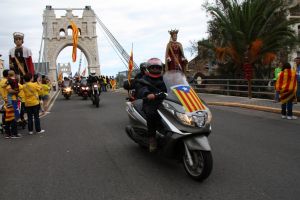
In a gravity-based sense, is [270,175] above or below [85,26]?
below

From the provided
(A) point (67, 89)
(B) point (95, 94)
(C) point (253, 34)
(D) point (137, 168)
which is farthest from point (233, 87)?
(D) point (137, 168)

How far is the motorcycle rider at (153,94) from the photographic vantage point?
495 centimetres

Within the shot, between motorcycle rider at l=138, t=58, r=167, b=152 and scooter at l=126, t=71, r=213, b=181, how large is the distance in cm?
8

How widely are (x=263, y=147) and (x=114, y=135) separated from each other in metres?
3.25

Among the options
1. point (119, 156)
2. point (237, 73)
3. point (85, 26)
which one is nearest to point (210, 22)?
point (237, 73)

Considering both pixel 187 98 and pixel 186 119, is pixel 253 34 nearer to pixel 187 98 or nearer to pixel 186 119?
pixel 187 98

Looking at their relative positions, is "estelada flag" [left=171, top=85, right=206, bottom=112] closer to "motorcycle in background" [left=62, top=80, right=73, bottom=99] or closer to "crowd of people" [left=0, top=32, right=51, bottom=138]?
"crowd of people" [left=0, top=32, right=51, bottom=138]

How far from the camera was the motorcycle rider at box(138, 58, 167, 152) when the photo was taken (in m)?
4.95

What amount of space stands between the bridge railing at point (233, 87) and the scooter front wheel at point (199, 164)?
10.8 m

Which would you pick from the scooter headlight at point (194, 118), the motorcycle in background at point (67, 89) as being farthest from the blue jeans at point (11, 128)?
the motorcycle in background at point (67, 89)

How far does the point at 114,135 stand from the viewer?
788 cm

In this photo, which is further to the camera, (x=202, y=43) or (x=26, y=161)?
(x=202, y=43)

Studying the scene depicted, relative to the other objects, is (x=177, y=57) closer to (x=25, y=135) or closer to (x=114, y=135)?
(x=114, y=135)

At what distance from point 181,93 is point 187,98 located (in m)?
0.12
